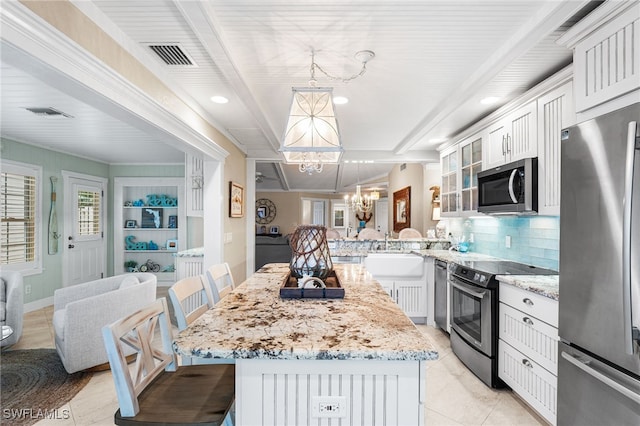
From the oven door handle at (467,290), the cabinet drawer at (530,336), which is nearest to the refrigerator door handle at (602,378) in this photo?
the cabinet drawer at (530,336)

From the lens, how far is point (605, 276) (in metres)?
1.41

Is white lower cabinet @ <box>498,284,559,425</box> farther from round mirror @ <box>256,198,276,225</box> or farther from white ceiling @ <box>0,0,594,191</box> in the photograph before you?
round mirror @ <box>256,198,276,225</box>

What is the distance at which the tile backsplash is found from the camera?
270 cm

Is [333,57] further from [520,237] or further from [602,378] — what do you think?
[520,237]

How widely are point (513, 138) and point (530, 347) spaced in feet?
5.60

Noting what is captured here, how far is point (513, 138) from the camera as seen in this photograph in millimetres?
2859

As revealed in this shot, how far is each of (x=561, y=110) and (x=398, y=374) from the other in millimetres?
2269

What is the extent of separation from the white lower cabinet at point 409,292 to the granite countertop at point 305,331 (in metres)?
2.38

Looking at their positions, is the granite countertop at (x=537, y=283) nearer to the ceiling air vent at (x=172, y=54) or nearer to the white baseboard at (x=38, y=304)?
the ceiling air vent at (x=172, y=54)

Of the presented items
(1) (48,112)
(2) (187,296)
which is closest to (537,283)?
(2) (187,296)

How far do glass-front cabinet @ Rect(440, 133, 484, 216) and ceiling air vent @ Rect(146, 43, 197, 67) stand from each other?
2838mm

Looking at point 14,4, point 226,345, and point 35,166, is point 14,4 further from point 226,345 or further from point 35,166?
point 35,166

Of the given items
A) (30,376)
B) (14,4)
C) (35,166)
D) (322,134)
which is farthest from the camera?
(35,166)

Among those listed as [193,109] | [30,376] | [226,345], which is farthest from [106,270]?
[226,345]
